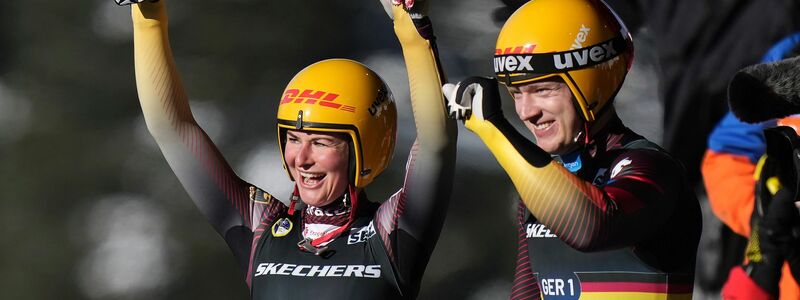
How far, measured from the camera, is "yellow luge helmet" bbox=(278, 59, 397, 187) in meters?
3.68

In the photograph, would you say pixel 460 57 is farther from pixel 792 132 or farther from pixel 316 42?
pixel 792 132

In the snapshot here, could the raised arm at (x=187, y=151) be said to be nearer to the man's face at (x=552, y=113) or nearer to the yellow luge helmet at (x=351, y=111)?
the yellow luge helmet at (x=351, y=111)

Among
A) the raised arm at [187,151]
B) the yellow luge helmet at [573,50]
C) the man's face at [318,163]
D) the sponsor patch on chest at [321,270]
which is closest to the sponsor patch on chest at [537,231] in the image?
the yellow luge helmet at [573,50]

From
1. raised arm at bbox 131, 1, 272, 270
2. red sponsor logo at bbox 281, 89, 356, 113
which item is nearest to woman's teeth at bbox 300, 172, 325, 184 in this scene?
red sponsor logo at bbox 281, 89, 356, 113

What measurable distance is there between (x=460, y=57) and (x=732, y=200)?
1.30 m

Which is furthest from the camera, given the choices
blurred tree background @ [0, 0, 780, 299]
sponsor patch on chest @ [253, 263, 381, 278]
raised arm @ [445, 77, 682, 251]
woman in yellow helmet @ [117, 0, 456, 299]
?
blurred tree background @ [0, 0, 780, 299]

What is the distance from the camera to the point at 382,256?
11.9ft

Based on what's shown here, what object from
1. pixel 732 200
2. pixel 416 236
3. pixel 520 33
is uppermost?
pixel 520 33

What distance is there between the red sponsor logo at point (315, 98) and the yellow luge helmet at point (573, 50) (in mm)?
556

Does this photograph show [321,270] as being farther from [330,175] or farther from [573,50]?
[573,50]

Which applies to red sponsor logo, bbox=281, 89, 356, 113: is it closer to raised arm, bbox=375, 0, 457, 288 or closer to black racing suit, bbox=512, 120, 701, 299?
raised arm, bbox=375, 0, 457, 288

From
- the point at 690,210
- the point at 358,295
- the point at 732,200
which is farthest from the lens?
the point at 732,200

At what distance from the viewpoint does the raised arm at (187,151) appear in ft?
12.9

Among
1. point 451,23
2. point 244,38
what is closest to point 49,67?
point 244,38
